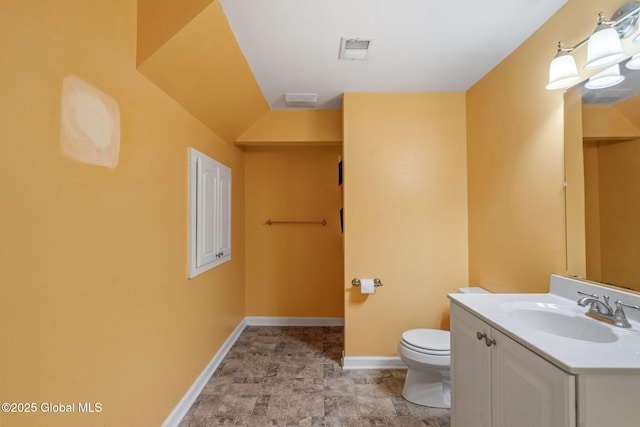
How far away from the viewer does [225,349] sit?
254 centimetres

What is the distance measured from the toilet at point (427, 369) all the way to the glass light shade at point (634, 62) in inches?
66.8

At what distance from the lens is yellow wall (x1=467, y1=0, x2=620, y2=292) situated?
4.74 ft

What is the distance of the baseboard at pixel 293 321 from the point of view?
3.23 m

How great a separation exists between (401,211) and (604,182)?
125 centimetres

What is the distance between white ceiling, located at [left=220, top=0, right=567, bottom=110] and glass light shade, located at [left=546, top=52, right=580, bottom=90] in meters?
0.35

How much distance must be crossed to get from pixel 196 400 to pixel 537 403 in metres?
2.01

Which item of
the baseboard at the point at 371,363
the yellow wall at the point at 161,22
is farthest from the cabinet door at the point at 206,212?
the baseboard at the point at 371,363

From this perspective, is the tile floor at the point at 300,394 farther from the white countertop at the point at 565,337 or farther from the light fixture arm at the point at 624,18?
the light fixture arm at the point at 624,18

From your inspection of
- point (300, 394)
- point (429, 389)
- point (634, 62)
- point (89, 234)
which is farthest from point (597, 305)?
point (89, 234)

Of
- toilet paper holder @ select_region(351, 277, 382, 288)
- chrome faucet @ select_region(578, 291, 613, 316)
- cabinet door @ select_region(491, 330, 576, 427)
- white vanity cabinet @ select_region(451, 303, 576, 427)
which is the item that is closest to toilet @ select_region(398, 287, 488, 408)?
white vanity cabinet @ select_region(451, 303, 576, 427)

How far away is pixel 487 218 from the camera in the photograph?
2043 mm

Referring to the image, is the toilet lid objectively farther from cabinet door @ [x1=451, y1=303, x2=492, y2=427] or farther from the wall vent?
the wall vent

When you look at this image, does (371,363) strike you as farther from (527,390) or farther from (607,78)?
(607,78)

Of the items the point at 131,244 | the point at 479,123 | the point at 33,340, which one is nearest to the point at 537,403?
the point at 33,340
